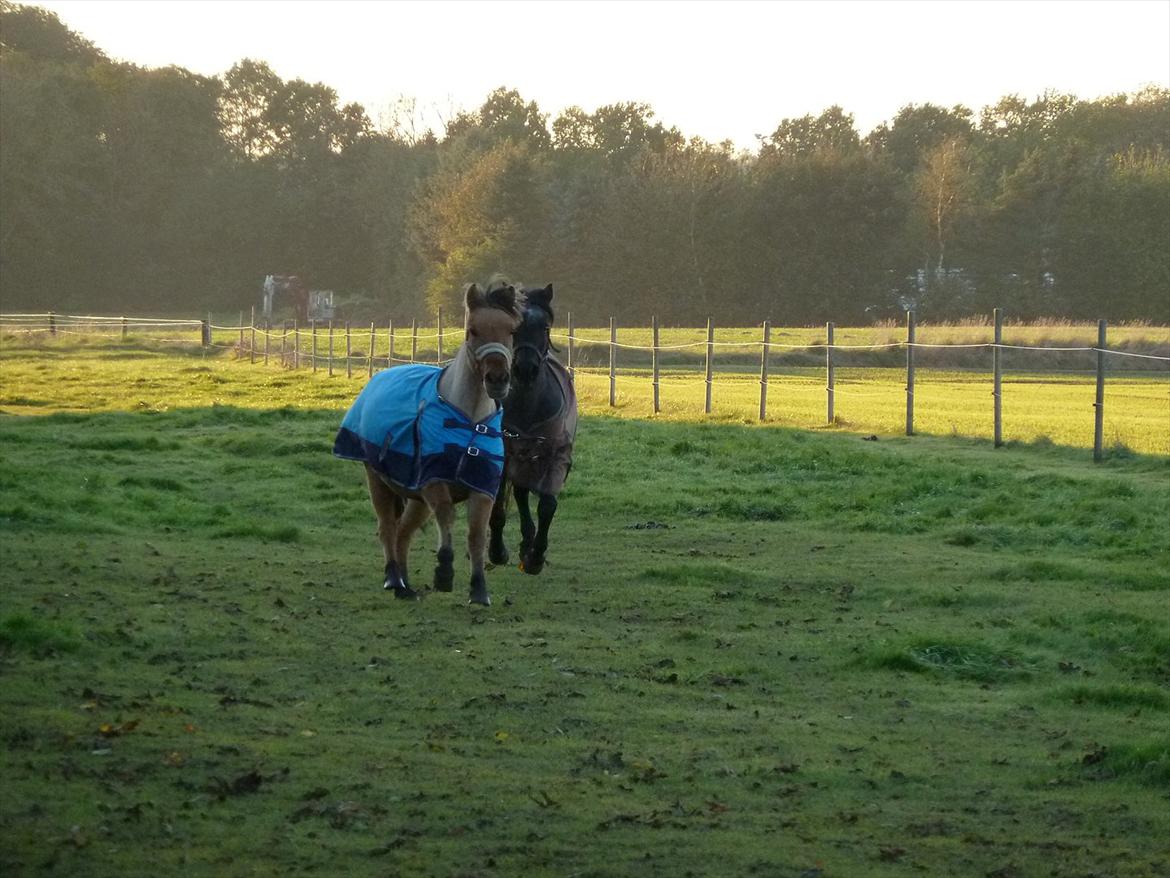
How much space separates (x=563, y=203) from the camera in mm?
62188

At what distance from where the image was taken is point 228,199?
7494 centimetres

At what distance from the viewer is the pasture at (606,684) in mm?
4402

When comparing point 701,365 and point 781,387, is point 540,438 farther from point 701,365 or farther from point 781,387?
point 701,365

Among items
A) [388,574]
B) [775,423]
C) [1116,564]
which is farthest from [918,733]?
[775,423]

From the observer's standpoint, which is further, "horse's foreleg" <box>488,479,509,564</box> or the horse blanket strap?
"horse's foreleg" <box>488,479,509,564</box>

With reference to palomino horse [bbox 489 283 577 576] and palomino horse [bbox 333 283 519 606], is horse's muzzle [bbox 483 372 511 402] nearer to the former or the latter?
palomino horse [bbox 333 283 519 606]

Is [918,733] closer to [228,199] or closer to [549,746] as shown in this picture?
[549,746]

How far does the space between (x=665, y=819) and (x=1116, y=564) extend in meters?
6.90

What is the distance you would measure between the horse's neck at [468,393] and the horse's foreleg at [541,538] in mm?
1364

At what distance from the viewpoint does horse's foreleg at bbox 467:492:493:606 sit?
27.6 ft

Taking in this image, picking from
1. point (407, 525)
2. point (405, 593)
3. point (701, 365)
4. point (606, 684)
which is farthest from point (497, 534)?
point (701, 365)

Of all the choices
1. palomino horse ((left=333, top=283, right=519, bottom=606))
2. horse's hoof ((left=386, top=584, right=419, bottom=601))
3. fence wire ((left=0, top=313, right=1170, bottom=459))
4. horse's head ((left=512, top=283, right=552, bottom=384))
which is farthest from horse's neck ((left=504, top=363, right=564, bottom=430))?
fence wire ((left=0, top=313, right=1170, bottom=459))

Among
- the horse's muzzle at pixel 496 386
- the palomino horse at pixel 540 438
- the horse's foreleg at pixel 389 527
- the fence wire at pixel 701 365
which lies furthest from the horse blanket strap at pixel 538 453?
the fence wire at pixel 701 365

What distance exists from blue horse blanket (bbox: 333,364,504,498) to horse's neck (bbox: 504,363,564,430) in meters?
0.98
